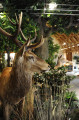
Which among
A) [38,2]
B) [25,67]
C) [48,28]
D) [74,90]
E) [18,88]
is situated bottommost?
[74,90]

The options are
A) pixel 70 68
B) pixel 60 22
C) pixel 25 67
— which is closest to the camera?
pixel 25 67

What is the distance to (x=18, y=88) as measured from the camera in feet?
4.48

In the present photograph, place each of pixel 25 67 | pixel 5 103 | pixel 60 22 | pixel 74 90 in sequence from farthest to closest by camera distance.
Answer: pixel 60 22 < pixel 74 90 < pixel 5 103 < pixel 25 67

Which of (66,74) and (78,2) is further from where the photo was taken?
(78,2)

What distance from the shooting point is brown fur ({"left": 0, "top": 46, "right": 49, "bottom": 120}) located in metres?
1.28

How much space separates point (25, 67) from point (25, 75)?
10 cm

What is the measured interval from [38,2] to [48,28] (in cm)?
76

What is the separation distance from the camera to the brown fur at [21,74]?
1.28 metres

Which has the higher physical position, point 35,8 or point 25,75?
point 35,8

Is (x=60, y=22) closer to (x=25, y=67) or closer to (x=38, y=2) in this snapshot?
(x=38, y=2)

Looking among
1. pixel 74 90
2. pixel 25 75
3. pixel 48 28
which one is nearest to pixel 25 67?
pixel 25 75

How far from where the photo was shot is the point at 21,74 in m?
1.31

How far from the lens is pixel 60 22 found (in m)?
3.33

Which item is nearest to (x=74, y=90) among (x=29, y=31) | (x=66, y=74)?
(x=66, y=74)
